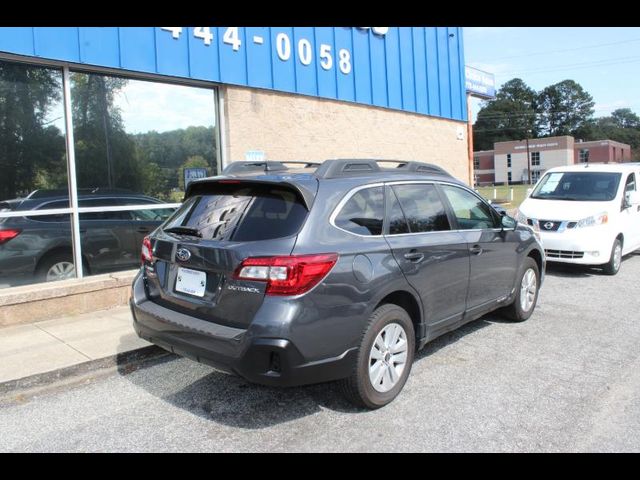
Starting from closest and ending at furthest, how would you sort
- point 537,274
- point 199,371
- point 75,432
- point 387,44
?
point 75,432
point 199,371
point 537,274
point 387,44

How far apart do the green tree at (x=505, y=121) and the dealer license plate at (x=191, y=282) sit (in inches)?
5282

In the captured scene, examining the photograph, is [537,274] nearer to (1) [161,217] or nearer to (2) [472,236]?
(2) [472,236]

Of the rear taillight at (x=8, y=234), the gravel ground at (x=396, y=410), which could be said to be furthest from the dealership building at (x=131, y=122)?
the gravel ground at (x=396, y=410)

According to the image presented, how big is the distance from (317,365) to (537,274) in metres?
3.85

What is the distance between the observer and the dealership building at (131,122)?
623 cm

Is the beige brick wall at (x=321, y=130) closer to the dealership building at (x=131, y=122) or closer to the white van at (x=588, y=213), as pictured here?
the dealership building at (x=131, y=122)

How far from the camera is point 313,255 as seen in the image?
3.35m

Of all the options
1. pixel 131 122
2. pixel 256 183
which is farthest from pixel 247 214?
pixel 131 122

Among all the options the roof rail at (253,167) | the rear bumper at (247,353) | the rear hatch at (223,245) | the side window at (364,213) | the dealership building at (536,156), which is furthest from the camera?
the dealership building at (536,156)

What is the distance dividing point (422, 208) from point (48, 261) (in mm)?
4654

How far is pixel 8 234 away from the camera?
6129 mm

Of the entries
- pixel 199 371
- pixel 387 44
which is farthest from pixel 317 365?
pixel 387 44

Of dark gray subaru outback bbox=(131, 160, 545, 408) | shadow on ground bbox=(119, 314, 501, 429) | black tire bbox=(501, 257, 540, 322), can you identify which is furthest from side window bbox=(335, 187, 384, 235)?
black tire bbox=(501, 257, 540, 322)

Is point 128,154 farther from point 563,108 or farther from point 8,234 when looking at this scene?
point 563,108
